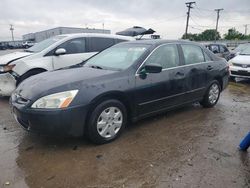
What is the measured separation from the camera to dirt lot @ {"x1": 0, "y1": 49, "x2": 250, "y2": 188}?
289 centimetres

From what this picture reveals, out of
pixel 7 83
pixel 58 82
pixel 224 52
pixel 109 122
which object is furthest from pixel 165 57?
pixel 224 52

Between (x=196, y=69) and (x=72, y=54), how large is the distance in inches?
137

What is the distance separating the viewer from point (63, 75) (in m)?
3.97

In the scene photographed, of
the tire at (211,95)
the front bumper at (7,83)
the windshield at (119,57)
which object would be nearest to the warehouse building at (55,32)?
the front bumper at (7,83)

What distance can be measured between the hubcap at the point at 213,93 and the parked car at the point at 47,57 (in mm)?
3524

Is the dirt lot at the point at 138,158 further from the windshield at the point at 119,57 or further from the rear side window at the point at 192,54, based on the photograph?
the rear side window at the point at 192,54

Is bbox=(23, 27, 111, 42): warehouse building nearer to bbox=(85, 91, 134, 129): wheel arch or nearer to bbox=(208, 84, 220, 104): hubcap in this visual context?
bbox=(208, 84, 220, 104): hubcap

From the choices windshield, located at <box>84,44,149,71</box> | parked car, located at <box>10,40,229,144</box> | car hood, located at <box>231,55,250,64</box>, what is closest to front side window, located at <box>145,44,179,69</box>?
parked car, located at <box>10,40,229,144</box>

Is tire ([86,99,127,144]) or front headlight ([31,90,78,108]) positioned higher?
front headlight ([31,90,78,108])

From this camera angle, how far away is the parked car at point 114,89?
3.37 metres

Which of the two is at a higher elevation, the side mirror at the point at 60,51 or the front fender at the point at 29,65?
the side mirror at the point at 60,51

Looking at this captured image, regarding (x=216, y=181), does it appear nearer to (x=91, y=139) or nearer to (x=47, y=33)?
(x=91, y=139)

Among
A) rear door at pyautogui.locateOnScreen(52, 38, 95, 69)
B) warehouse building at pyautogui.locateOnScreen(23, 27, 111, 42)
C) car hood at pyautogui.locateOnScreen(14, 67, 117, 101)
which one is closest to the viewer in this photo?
car hood at pyautogui.locateOnScreen(14, 67, 117, 101)

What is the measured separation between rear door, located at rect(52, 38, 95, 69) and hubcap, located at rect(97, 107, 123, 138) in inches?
129
